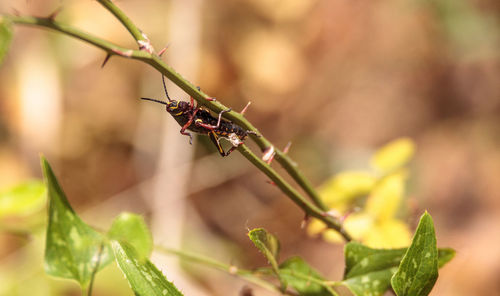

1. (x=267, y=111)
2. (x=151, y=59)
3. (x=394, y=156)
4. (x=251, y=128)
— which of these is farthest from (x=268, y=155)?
(x=267, y=111)

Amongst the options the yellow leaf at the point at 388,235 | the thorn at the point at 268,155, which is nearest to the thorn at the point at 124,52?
the thorn at the point at 268,155

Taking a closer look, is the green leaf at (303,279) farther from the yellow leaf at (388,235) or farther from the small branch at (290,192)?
the yellow leaf at (388,235)

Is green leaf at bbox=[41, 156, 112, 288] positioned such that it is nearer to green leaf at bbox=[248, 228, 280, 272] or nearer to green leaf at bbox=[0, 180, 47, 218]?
green leaf at bbox=[248, 228, 280, 272]

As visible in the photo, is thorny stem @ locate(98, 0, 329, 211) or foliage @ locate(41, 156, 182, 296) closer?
thorny stem @ locate(98, 0, 329, 211)

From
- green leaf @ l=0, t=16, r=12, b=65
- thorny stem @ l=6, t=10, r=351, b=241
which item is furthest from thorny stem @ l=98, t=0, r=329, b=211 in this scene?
green leaf @ l=0, t=16, r=12, b=65

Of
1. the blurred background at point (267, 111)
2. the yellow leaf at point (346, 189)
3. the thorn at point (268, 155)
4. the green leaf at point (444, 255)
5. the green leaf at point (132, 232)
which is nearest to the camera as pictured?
the thorn at point (268, 155)

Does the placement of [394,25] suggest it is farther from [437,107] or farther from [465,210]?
[465,210]

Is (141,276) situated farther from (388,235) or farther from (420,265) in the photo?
(388,235)
